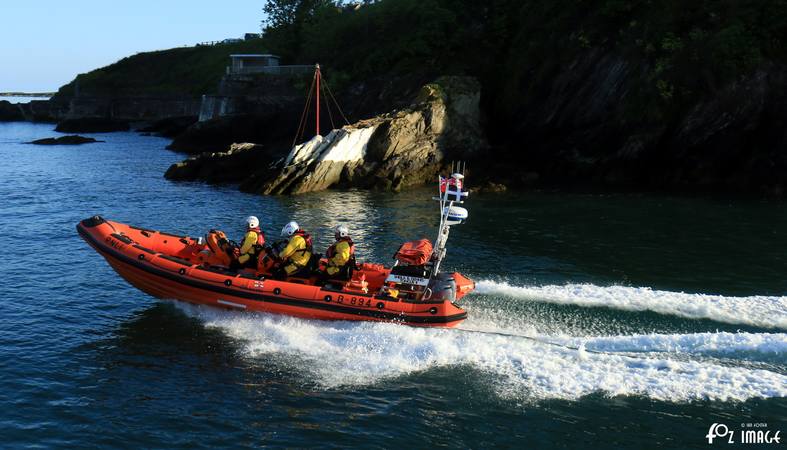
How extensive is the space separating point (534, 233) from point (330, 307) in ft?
41.0

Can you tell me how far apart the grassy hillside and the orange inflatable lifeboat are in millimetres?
66358

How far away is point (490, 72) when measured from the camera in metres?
44.7

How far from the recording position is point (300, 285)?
52.3ft

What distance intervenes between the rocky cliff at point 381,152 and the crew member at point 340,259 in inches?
777

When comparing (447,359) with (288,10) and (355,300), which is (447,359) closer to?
(355,300)

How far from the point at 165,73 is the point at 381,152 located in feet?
237

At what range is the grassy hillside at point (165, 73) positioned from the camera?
289 feet

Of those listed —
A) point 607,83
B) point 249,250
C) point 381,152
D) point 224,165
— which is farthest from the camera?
point 224,165

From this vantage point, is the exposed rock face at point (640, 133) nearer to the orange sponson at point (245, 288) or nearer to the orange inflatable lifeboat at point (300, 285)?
the orange inflatable lifeboat at point (300, 285)

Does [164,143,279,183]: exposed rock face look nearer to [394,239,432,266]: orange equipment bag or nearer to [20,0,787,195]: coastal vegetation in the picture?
[20,0,787,195]: coastal vegetation

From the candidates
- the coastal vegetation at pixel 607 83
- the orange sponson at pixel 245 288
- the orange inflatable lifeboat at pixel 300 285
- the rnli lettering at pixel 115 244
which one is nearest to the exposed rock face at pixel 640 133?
the coastal vegetation at pixel 607 83

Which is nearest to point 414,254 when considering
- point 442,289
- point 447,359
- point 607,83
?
point 442,289

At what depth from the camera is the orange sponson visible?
50.2 ft

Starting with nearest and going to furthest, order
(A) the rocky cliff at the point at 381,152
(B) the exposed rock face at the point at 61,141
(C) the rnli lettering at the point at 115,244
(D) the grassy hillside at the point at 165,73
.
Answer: (C) the rnli lettering at the point at 115,244, (A) the rocky cliff at the point at 381,152, (B) the exposed rock face at the point at 61,141, (D) the grassy hillside at the point at 165,73
